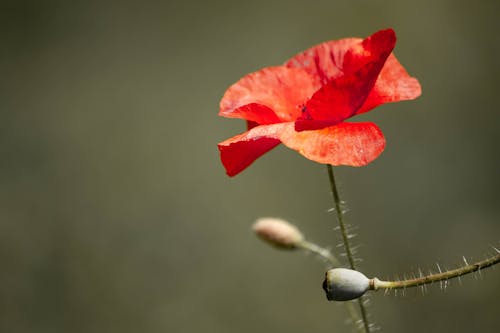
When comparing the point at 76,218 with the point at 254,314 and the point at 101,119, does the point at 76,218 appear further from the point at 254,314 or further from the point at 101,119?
the point at 254,314

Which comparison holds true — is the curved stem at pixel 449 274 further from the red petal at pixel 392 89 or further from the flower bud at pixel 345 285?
the red petal at pixel 392 89

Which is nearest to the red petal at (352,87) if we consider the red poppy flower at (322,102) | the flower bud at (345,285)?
the red poppy flower at (322,102)

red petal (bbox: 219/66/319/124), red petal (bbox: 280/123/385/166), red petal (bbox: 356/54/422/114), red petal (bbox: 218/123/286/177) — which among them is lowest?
red petal (bbox: 280/123/385/166)

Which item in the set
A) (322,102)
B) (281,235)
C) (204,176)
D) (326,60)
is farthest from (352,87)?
(204,176)

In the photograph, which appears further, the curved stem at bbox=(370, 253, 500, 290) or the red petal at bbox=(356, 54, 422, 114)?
the red petal at bbox=(356, 54, 422, 114)

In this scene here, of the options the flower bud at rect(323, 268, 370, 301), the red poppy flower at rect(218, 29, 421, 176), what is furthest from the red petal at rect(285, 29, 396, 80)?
the flower bud at rect(323, 268, 370, 301)

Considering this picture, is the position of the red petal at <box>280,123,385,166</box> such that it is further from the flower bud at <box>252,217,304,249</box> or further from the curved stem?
the flower bud at <box>252,217,304,249</box>
